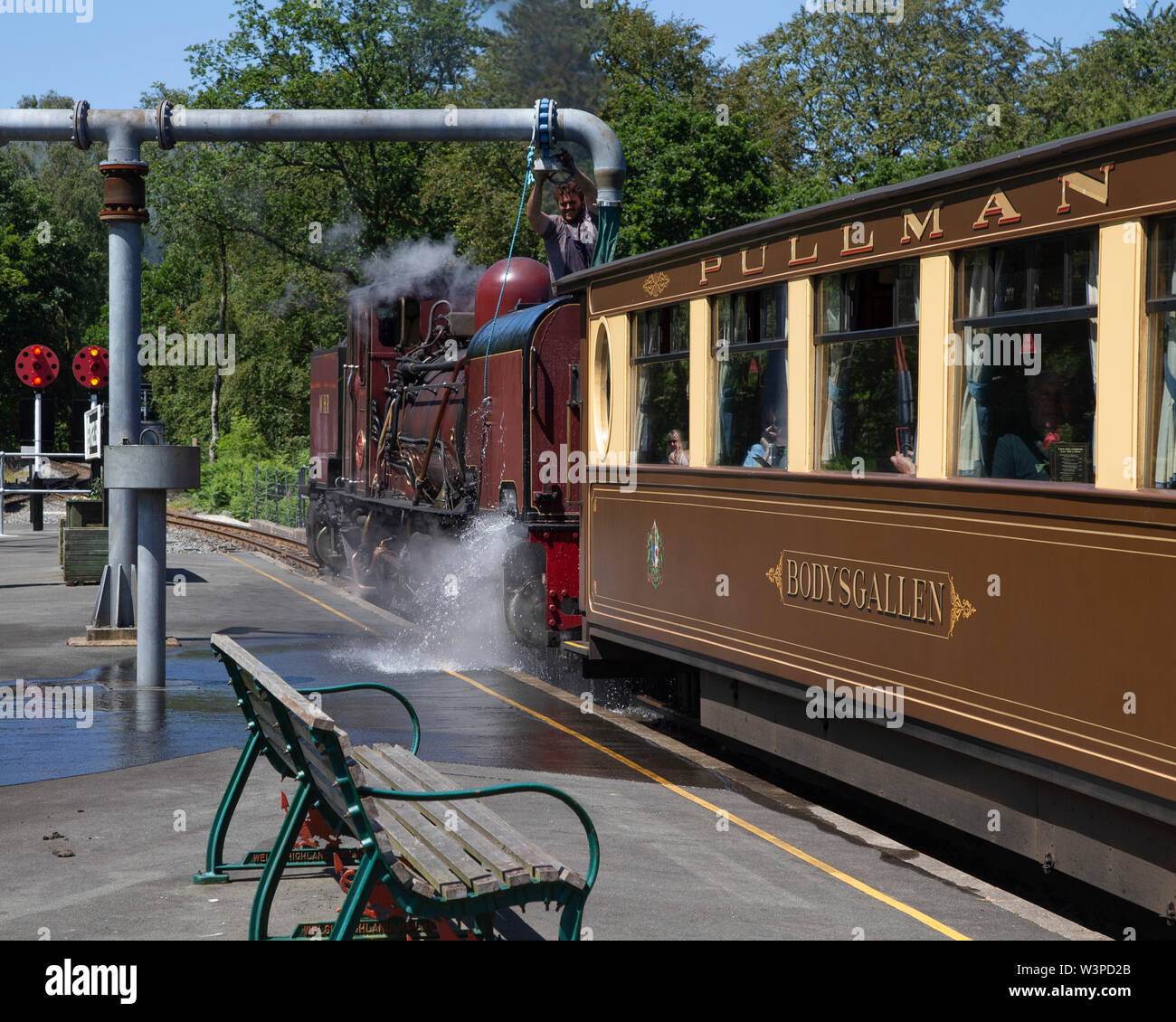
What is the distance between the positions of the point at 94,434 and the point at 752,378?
21.2 m

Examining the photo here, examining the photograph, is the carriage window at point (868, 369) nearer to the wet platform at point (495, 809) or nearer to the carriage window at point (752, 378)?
the carriage window at point (752, 378)

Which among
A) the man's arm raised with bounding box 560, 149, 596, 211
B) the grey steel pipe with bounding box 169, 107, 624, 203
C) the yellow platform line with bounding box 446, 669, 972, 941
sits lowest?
the yellow platform line with bounding box 446, 669, 972, 941

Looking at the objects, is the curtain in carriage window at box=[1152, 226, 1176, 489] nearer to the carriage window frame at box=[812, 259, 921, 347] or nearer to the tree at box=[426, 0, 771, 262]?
the carriage window frame at box=[812, 259, 921, 347]

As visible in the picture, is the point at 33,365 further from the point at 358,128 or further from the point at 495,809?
the point at 495,809

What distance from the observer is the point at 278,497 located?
39.3m

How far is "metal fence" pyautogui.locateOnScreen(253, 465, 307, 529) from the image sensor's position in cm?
3709

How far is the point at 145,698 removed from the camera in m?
11.4

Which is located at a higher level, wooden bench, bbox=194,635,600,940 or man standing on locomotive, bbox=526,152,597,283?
man standing on locomotive, bbox=526,152,597,283

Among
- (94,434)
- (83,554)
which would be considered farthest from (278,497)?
(83,554)

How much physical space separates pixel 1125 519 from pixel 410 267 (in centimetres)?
1559

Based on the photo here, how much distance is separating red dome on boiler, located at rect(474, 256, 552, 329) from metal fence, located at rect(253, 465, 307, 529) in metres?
18.8

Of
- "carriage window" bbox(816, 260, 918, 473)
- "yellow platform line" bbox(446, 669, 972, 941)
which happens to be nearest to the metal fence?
"yellow platform line" bbox(446, 669, 972, 941)
